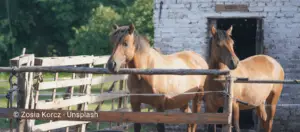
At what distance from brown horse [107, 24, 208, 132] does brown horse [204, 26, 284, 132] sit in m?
0.48

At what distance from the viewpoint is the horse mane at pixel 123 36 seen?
8.00 m

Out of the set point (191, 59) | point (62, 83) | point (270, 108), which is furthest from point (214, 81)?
point (62, 83)

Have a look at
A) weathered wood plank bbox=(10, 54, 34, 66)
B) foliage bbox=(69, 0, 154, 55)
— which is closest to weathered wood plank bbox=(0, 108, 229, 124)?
weathered wood plank bbox=(10, 54, 34, 66)

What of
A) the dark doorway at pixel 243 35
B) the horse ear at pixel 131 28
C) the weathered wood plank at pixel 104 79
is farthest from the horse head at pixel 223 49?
the dark doorway at pixel 243 35

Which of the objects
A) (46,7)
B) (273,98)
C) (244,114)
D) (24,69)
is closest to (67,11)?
(46,7)

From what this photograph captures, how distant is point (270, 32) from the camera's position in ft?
38.9

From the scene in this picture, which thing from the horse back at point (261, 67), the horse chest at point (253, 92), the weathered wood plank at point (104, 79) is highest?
the horse back at point (261, 67)

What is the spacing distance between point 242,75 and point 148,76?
6.03ft

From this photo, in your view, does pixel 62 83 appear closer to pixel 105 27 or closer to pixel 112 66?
pixel 112 66

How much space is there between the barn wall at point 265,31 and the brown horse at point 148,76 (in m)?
2.00

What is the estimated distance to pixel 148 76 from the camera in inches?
340

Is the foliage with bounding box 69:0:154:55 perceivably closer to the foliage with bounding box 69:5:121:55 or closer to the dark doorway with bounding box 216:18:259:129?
the foliage with bounding box 69:5:121:55

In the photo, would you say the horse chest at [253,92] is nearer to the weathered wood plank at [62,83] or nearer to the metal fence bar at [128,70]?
the weathered wood plank at [62,83]

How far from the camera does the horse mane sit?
800cm
